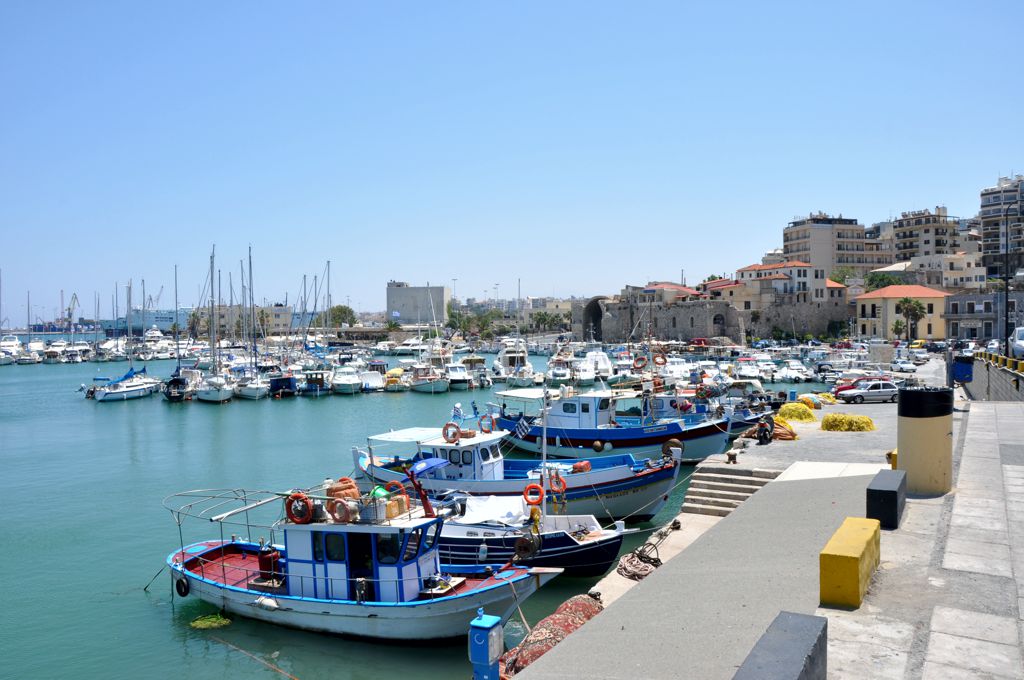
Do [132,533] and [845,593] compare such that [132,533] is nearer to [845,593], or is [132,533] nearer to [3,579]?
[3,579]

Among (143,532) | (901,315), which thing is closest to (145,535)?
(143,532)

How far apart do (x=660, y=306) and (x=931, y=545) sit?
284 ft

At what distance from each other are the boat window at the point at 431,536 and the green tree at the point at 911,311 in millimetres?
74490

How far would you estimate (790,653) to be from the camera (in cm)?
534

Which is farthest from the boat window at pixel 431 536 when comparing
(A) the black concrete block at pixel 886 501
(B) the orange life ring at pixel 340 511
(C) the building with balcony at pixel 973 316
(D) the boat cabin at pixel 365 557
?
(C) the building with balcony at pixel 973 316

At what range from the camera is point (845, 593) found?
7480 mm

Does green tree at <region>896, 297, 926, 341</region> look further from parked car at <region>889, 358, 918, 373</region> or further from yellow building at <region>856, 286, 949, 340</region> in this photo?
parked car at <region>889, 358, 918, 373</region>

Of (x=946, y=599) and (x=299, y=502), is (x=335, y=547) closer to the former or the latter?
(x=299, y=502)

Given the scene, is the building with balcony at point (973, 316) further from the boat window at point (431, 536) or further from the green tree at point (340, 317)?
the green tree at point (340, 317)

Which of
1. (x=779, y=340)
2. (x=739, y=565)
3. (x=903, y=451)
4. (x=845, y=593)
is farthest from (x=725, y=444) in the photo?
(x=779, y=340)

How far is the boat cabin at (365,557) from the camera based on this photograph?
12.9 metres

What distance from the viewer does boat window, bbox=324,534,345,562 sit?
13.1m

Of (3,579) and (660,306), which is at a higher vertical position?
(660,306)

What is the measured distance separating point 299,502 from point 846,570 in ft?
28.6
